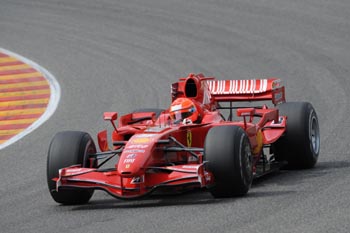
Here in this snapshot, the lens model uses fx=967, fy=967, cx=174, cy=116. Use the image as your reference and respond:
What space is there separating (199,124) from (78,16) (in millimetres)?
15839

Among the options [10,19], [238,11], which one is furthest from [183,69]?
[10,19]

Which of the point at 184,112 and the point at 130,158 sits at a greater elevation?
the point at 184,112

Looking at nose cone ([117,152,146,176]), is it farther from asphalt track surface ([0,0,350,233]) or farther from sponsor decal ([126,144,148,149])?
asphalt track surface ([0,0,350,233])

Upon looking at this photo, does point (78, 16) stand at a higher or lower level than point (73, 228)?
higher

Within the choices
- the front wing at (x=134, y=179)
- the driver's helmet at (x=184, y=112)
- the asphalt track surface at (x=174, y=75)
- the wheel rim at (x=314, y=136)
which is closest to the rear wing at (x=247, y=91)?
the wheel rim at (x=314, y=136)

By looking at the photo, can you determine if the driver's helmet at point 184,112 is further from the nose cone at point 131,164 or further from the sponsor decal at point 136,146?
the nose cone at point 131,164

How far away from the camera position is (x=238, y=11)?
2638 centimetres

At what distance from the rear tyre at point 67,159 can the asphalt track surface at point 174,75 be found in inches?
6.9

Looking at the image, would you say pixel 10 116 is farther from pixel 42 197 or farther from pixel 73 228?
pixel 73 228

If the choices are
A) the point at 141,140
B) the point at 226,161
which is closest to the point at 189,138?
the point at 141,140

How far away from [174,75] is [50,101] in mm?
3184

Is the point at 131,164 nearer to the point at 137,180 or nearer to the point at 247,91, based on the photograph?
the point at 137,180

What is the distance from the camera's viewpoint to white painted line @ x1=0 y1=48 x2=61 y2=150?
56.2 feet

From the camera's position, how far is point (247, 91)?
46.8 ft
